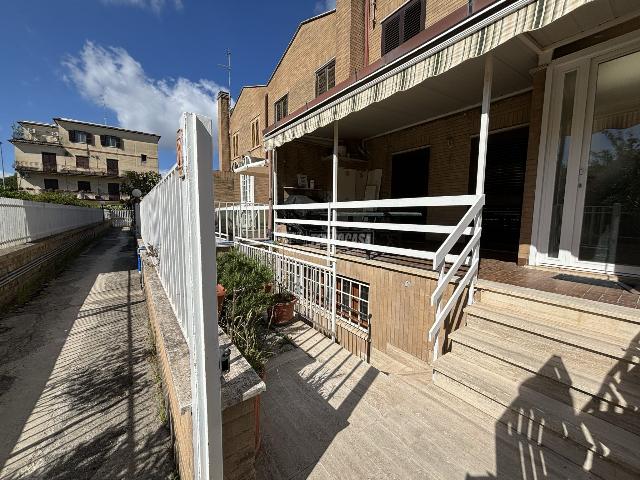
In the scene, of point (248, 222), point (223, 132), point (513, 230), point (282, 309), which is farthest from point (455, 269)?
point (223, 132)

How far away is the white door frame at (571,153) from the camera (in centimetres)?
357

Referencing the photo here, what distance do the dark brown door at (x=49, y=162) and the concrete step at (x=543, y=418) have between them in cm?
5223

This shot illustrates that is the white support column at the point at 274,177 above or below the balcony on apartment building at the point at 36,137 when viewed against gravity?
below

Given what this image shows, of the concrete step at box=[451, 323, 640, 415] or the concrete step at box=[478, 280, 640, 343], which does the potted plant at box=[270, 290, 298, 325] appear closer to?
the concrete step at box=[451, 323, 640, 415]

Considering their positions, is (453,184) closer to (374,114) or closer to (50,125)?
(374,114)

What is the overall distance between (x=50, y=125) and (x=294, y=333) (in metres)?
56.7

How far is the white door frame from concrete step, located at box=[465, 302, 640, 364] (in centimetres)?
173

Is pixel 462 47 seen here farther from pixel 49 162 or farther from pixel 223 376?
pixel 49 162

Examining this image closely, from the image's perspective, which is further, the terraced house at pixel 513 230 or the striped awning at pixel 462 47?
the striped awning at pixel 462 47

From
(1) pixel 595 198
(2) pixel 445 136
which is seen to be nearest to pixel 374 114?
(2) pixel 445 136

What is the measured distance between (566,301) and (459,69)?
11.2 feet

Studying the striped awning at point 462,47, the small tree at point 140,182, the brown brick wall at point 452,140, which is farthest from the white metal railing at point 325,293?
the small tree at point 140,182

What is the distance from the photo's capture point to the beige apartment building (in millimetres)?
37250

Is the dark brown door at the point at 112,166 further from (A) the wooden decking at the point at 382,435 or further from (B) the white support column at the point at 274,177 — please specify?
(A) the wooden decking at the point at 382,435
